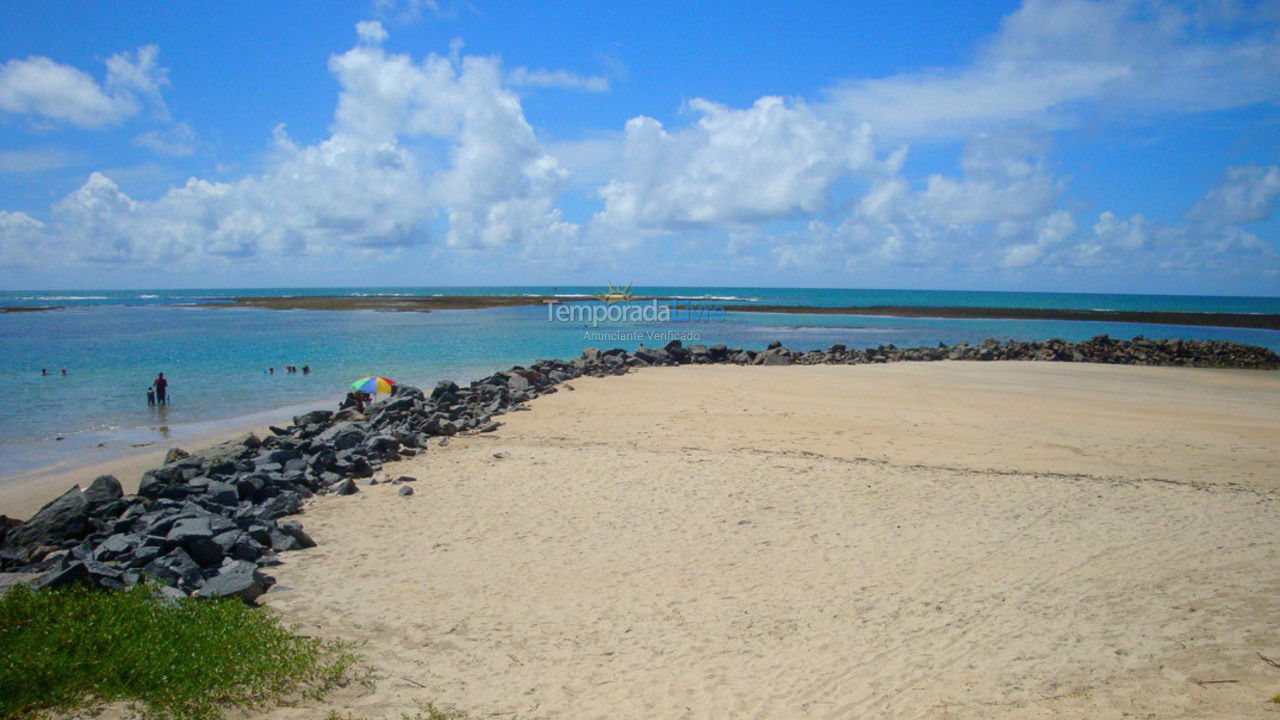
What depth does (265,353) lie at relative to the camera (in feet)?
115

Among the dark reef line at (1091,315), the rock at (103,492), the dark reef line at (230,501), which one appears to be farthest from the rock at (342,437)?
the dark reef line at (1091,315)

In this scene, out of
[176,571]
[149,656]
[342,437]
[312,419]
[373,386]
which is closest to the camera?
[149,656]

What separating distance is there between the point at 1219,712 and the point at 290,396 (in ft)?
75.4

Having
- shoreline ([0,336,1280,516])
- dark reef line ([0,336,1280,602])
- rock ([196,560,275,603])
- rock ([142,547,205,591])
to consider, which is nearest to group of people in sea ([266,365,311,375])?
shoreline ([0,336,1280,516])

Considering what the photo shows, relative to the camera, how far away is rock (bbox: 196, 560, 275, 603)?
20.5 ft

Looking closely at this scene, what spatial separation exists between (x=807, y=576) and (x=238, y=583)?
5.36m

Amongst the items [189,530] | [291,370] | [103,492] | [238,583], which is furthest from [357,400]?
[238,583]

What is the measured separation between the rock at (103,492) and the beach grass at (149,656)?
4307 mm

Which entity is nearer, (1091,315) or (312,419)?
(312,419)

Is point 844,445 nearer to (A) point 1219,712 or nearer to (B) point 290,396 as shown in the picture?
(A) point 1219,712

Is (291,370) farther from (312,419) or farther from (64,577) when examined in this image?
(64,577)

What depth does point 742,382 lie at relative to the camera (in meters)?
22.4

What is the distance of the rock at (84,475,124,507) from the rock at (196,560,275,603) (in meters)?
3.85

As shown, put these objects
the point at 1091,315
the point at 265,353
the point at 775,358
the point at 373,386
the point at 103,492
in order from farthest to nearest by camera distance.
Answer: the point at 1091,315, the point at 265,353, the point at 775,358, the point at 373,386, the point at 103,492
